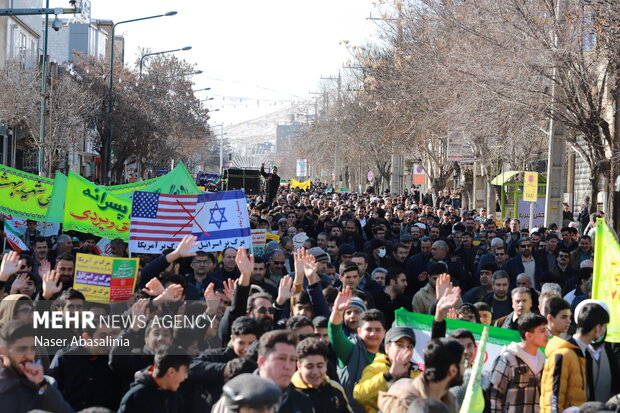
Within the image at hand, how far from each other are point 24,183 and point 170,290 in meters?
7.89

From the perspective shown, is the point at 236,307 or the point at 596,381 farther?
the point at 236,307

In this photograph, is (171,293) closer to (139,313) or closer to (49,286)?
(139,313)

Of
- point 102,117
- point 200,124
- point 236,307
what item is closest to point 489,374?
point 236,307

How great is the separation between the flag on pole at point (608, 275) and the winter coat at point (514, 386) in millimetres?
884

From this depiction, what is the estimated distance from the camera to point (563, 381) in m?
6.39

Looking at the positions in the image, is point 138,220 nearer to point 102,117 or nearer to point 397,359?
point 397,359

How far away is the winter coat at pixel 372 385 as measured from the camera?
245 inches

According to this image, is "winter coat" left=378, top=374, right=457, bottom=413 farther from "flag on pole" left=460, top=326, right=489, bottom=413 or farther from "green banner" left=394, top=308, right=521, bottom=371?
"green banner" left=394, top=308, right=521, bottom=371

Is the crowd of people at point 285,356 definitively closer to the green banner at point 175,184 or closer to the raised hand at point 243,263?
the raised hand at point 243,263

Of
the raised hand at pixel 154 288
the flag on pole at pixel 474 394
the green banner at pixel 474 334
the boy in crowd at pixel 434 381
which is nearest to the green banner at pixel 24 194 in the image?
the raised hand at pixel 154 288

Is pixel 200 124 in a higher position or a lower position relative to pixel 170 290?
higher

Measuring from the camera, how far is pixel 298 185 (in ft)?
198

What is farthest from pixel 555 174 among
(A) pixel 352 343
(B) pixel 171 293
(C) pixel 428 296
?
(A) pixel 352 343

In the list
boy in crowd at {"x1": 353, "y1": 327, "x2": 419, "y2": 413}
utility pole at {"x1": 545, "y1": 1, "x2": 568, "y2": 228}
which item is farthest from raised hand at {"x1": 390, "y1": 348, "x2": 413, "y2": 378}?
utility pole at {"x1": 545, "y1": 1, "x2": 568, "y2": 228}
